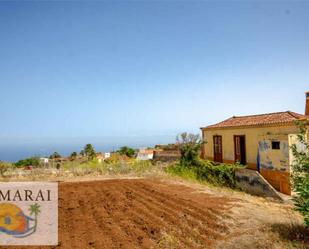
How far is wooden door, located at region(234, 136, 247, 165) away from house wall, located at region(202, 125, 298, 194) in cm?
25

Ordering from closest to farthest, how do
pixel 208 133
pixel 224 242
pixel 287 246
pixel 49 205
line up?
pixel 287 246 < pixel 224 242 < pixel 49 205 < pixel 208 133

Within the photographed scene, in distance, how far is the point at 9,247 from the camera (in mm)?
5422

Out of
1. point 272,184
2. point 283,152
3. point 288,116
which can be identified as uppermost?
point 288,116

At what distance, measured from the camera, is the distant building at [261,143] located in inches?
475

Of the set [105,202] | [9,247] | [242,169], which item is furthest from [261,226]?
[242,169]

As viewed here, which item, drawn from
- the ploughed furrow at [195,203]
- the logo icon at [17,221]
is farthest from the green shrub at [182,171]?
the logo icon at [17,221]

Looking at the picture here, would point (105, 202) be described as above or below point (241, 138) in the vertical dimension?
below

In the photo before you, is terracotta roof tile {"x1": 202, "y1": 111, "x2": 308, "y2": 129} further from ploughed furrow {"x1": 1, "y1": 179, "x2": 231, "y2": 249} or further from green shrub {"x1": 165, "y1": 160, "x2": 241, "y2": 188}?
ploughed furrow {"x1": 1, "y1": 179, "x2": 231, "y2": 249}

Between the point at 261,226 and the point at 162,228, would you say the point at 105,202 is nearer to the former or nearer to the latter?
the point at 162,228

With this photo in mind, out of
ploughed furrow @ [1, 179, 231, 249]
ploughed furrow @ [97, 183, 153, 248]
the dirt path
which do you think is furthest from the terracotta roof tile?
ploughed furrow @ [97, 183, 153, 248]

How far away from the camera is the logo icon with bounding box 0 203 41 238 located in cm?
615

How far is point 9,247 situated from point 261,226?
5265 mm

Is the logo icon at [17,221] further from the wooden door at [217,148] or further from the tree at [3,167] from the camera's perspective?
the wooden door at [217,148]

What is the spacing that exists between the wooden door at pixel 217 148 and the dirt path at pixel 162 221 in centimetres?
874
